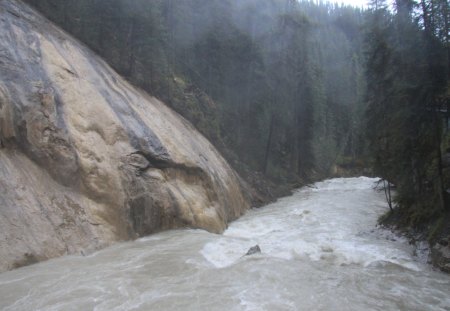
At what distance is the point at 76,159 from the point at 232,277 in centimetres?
546

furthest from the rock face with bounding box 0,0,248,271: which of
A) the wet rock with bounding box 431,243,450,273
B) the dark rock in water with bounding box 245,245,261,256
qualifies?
the wet rock with bounding box 431,243,450,273

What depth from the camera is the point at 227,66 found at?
32562 mm

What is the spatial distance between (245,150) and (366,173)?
21469 mm

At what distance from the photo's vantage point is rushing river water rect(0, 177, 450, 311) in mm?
7559

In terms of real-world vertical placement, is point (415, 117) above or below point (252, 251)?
above

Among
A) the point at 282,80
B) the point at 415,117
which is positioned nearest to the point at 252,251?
the point at 415,117

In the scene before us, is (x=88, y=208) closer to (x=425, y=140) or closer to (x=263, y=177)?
(x=425, y=140)

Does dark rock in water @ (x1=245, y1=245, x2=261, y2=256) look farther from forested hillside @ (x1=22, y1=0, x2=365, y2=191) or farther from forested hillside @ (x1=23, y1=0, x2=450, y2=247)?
forested hillside @ (x1=22, y1=0, x2=365, y2=191)

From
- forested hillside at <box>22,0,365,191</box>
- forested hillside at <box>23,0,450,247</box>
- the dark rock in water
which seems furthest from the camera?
forested hillside at <box>22,0,365,191</box>

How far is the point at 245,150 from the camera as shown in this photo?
31.8m

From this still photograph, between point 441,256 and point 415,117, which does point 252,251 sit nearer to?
point 441,256

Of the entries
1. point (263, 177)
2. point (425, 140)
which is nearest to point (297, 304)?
point (425, 140)

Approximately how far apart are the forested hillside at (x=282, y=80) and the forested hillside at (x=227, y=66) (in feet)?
0.26

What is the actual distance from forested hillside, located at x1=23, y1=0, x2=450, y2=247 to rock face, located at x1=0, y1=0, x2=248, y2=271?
4392mm
